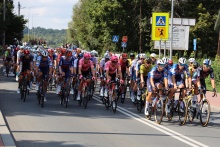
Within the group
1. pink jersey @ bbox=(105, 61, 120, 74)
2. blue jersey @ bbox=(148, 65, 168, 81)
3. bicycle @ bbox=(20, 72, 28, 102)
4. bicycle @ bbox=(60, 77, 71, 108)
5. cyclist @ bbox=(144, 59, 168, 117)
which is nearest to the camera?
cyclist @ bbox=(144, 59, 168, 117)

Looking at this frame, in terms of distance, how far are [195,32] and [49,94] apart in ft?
119

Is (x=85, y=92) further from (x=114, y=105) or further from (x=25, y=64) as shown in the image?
(x=25, y=64)

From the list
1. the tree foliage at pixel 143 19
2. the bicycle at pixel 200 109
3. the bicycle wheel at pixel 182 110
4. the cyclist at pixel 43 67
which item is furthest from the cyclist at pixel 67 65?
the tree foliage at pixel 143 19

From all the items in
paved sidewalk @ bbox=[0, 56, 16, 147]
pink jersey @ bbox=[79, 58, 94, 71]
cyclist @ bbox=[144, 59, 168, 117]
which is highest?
pink jersey @ bbox=[79, 58, 94, 71]

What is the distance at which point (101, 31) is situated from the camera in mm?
58812

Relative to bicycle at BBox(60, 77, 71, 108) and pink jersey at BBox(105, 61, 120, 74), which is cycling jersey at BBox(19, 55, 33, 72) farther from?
pink jersey at BBox(105, 61, 120, 74)

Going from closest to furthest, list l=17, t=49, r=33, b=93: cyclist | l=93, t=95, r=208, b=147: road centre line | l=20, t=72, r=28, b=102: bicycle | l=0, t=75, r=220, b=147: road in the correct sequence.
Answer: l=0, t=75, r=220, b=147: road, l=93, t=95, r=208, b=147: road centre line, l=20, t=72, r=28, b=102: bicycle, l=17, t=49, r=33, b=93: cyclist

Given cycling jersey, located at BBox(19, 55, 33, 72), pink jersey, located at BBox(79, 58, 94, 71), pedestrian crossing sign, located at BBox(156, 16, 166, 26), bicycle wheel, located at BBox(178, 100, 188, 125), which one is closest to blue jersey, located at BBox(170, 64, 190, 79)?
bicycle wheel, located at BBox(178, 100, 188, 125)

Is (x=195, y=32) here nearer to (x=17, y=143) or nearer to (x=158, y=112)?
(x=158, y=112)

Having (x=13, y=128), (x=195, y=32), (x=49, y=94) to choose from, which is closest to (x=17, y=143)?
(x=13, y=128)

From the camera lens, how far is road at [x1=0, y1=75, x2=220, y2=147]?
9852mm

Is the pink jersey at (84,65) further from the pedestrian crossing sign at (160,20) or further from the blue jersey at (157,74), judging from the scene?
the pedestrian crossing sign at (160,20)

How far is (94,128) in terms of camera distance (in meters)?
11.6

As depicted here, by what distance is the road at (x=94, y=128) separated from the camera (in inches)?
388
